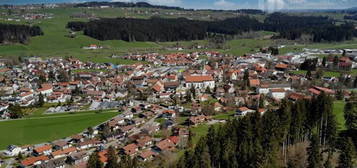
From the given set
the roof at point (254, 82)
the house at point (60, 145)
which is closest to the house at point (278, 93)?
the roof at point (254, 82)

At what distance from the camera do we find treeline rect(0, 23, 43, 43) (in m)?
76.2

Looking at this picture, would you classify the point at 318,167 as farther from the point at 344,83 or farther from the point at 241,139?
the point at 344,83

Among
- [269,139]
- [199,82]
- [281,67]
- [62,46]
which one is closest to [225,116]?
[269,139]

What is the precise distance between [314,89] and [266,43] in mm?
52599

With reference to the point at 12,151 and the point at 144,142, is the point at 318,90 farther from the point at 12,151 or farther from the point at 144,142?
the point at 12,151

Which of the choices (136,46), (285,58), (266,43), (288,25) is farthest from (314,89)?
(288,25)

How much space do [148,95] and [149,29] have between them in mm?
63851

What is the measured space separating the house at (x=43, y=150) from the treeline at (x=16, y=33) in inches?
2553

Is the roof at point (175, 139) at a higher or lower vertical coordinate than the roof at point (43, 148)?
higher

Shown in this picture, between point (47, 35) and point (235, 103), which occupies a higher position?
point (47, 35)

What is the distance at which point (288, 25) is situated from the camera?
117312 mm

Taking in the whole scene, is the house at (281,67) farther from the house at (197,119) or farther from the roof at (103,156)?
the roof at (103,156)

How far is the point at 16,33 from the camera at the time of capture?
258 ft

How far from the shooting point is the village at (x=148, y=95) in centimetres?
2201
